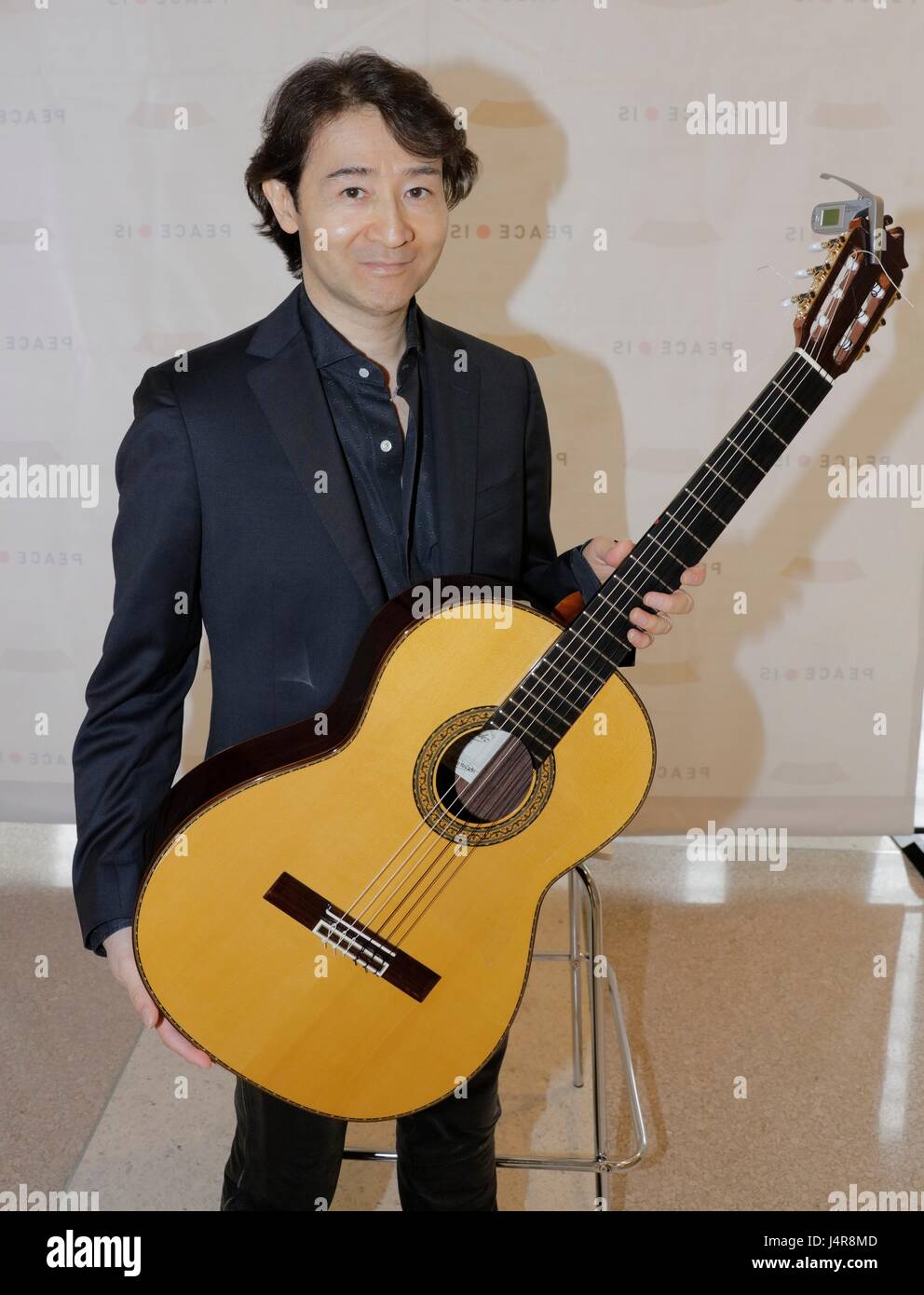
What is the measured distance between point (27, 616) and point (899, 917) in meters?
2.61

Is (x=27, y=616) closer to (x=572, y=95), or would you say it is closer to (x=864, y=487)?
(x=572, y=95)

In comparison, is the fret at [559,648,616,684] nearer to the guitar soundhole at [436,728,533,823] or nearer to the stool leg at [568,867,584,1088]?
the guitar soundhole at [436,728,533,823]

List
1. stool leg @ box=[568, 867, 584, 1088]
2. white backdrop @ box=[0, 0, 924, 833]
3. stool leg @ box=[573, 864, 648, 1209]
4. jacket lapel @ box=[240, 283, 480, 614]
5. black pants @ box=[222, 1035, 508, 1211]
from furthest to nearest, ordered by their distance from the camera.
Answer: white backdrop @ box=[0, 0, 924, 833]
stool leg @ box=[568, 867, 584, 1088]
stool leg @ box=[573, 864, 648, 1209]
black pants @ box=[222, 1035, 508, 1211]
jacket lapel @ box=[240, 283, 480, 614]

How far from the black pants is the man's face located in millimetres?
1032

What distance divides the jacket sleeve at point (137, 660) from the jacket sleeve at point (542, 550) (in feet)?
1.71

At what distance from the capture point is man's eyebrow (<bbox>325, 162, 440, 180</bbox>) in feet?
4.96

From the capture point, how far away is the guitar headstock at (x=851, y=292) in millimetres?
1453

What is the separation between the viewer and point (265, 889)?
151 centimetres

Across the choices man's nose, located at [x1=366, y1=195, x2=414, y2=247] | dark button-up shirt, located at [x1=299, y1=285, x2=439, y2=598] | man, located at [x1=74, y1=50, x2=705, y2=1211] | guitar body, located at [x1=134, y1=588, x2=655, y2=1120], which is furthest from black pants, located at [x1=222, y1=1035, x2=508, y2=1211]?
man's nose, located at [x1=366, y1=195, x2=414, y2=247]

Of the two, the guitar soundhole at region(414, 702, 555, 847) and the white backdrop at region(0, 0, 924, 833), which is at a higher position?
the white backdrop at region(0, 0, 924, 833)

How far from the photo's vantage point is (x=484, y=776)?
1.52 metres

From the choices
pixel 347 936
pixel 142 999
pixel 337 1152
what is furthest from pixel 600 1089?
pixel 142 999

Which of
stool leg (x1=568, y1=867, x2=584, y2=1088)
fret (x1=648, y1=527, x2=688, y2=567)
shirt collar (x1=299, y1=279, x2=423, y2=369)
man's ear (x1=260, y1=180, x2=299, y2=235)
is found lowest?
stool leg (x1=568, y1=867, x2=584, y2=1088)

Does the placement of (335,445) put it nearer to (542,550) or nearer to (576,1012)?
(542,550)
